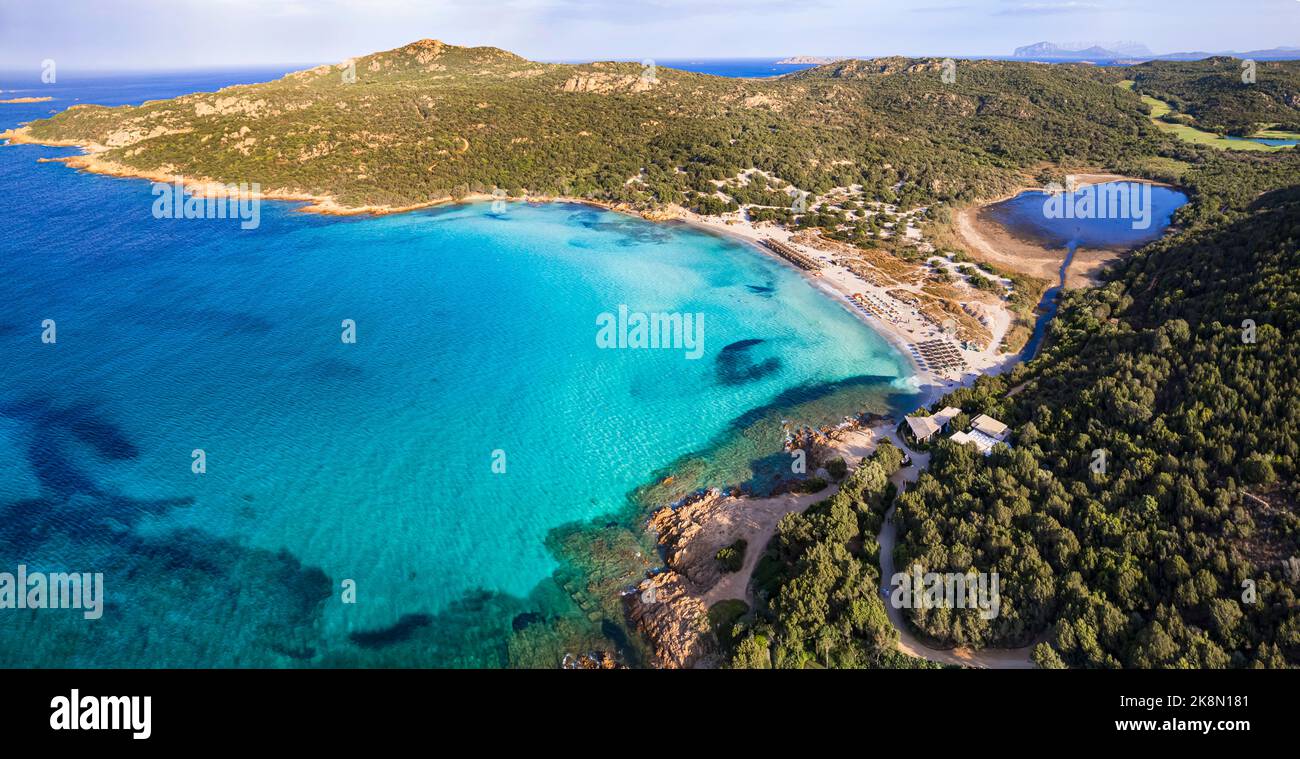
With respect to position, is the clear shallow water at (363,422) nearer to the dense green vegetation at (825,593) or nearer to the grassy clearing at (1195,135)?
the dense green vegetation at (825,593)

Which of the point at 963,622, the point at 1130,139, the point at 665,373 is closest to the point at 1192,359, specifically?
the point at 963,622

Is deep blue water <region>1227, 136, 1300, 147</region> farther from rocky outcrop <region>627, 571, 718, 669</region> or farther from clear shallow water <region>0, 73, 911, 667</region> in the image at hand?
rocky outcrop <region>627, 571, 718, 669</region>

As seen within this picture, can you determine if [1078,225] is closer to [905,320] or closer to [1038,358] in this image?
[905,320]

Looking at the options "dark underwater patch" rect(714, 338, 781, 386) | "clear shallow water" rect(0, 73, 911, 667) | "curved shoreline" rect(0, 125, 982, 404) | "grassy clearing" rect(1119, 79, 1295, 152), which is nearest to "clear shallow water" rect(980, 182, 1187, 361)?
"grassy clearing" rect(1119, 79, 1295, 152)

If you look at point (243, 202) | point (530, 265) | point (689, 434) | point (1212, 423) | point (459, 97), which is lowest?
point (689, 434)

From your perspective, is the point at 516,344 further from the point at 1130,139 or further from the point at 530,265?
the point at 1130,139

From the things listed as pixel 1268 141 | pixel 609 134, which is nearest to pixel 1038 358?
pixel 609 134
